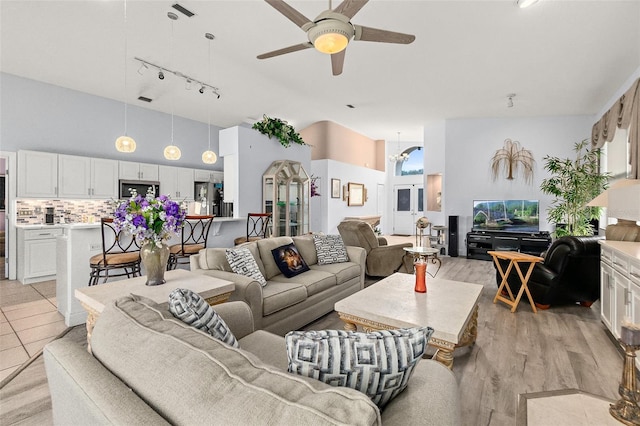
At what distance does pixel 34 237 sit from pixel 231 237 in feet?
10.0

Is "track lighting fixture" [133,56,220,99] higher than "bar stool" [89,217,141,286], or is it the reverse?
"track lighting fixture" [133,56,220,99]

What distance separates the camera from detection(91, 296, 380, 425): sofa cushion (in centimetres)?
62

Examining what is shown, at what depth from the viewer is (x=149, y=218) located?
192cm

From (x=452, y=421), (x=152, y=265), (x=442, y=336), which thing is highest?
(x=152, y=265)

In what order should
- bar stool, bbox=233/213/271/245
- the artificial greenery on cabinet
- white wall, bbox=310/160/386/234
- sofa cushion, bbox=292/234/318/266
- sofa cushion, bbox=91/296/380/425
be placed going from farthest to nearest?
1. white wall, bbox=310/160/386/234
2. the artificial greenery on cabinet
3. bar stool, bbox=233/213/271/245
4. sofa cushion, bbox=292/234/318/266
5. sofa cushion, bbox=91/296/380/425

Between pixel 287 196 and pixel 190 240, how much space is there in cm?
224

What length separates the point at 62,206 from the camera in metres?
5.62

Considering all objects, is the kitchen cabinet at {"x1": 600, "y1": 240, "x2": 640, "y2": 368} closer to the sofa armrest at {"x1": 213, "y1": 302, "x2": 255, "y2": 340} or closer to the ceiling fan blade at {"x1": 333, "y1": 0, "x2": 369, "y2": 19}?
the sofa armrest at {"x1": 213, "y1": 302, "x2": 255, "y2": 340}

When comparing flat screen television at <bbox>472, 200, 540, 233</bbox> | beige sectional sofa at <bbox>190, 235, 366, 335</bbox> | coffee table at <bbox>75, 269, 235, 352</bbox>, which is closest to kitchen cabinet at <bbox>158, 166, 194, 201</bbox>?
beige sectional sofa at <bbox>190, 235, 366, 335</bbox>

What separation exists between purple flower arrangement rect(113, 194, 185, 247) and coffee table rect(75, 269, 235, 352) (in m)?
0.29

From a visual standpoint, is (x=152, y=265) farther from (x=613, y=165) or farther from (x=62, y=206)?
(x=613, y=165)

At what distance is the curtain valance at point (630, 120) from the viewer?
4012 millimetres

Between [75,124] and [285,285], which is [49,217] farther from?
[285,285]

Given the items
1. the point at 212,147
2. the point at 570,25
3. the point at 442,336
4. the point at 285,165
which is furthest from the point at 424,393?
the point at 212,147
